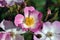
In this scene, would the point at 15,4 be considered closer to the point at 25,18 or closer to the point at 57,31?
the point at 25,18

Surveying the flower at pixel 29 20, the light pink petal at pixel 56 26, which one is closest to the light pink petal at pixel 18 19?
the flower at pixel 29 20

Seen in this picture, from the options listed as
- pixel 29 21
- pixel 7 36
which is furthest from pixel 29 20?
pixel 7 36

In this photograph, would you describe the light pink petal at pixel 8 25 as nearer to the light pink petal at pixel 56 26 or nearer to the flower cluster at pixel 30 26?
the flower cluster at pixel 30 26

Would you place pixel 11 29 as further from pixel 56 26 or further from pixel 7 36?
pixel 56 26

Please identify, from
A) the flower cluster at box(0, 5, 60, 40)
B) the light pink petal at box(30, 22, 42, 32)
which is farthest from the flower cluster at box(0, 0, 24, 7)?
the light pink petal at box(30, 22, 42, 32)

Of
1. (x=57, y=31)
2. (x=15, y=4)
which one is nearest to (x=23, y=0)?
(x=15, y=4)

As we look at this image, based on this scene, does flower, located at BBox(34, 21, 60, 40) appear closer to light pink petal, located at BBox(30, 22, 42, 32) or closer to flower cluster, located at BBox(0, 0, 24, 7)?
light pink petal, located at BBox(30, 22, 42, 32)
